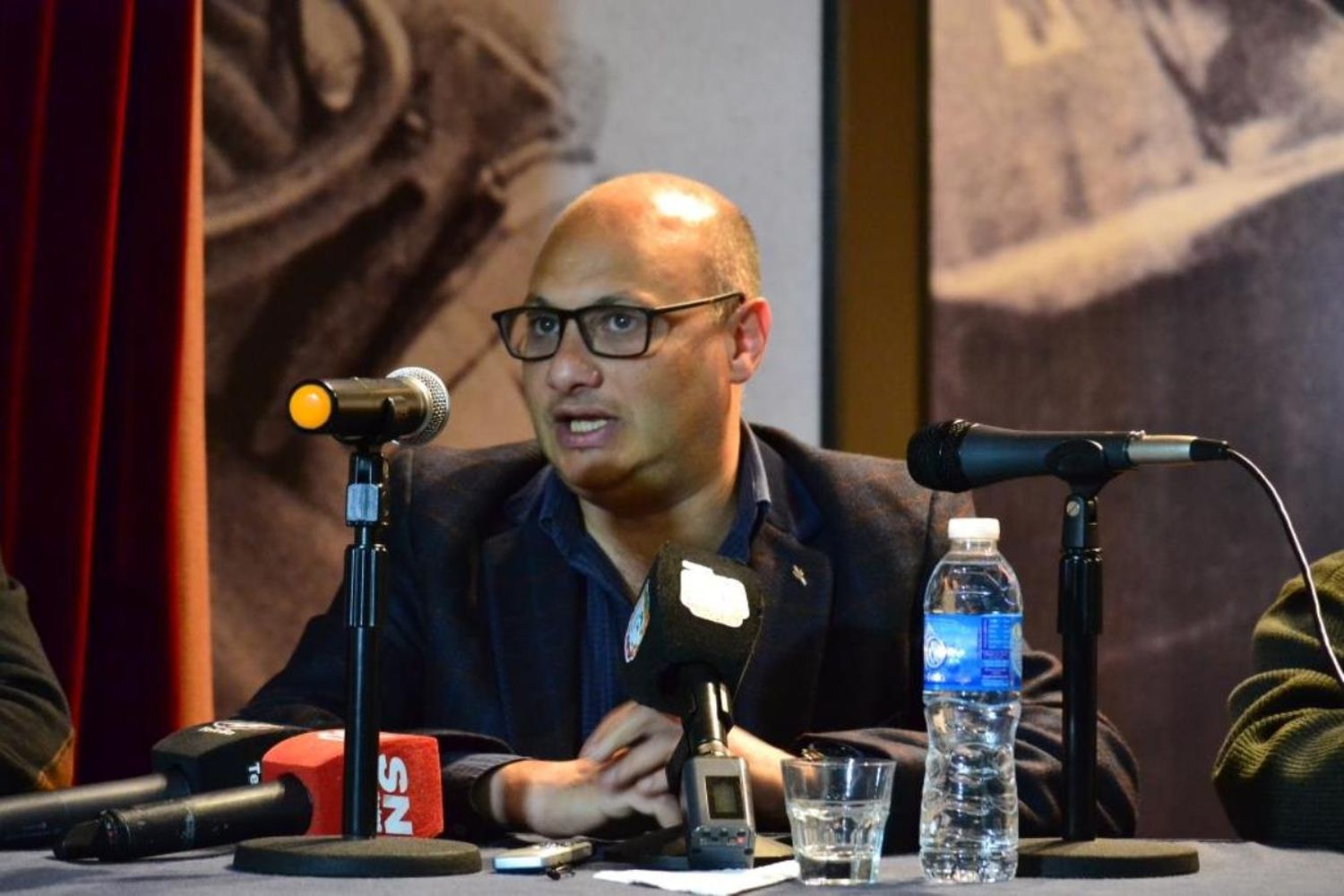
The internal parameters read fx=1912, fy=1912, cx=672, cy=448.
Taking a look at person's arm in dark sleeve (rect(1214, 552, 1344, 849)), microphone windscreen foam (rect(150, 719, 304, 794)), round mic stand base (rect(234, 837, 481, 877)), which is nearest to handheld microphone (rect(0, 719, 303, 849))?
microphone windscreen foam (rect(150, 719, 304, 794))

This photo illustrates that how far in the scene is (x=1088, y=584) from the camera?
5.33ft

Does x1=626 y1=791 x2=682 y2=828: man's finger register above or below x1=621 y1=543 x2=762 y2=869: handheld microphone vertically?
below

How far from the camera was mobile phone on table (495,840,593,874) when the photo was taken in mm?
1616

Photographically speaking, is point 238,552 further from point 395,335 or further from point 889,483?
point 889,483

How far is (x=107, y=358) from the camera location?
3.01 m

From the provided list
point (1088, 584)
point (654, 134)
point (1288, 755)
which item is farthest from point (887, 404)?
point (1088, 584)

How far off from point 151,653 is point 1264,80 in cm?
235

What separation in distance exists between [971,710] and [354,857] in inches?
25.1

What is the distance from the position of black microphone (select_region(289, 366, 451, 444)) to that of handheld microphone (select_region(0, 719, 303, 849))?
1.35 ft

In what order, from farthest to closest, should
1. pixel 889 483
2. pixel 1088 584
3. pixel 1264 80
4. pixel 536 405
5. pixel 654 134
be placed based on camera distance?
1. pixel 1264 80
2. pixel 654 134
3. pixel 889 483
4. pixel 536 405
5. pixel 1088 584

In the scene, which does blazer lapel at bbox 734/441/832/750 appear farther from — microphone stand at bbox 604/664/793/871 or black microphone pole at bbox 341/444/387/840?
black microphone pole at bbox 341/444/387/840

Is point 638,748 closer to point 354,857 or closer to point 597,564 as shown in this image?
point 354,857

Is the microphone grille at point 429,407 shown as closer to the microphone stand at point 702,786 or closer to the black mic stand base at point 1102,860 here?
the microphone stand at point 702,786

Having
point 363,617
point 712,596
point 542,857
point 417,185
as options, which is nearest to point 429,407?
point 363,617
